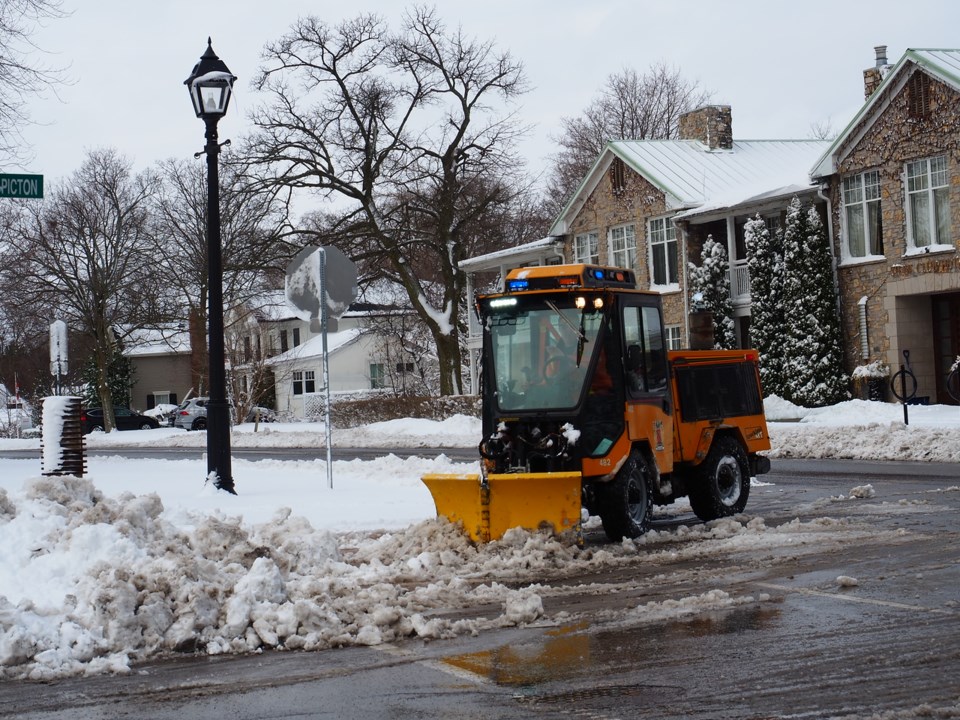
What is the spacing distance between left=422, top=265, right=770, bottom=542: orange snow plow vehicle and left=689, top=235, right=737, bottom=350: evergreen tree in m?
25.3

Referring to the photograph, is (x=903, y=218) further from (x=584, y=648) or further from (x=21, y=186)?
(x=584, y=648)

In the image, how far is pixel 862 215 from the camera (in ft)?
106

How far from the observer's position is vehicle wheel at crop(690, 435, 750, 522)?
482 inches

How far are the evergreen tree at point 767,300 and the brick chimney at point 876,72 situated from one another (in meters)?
5.55

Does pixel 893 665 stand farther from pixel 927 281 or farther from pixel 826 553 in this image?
pixel 927 281

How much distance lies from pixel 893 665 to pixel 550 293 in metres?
5.69

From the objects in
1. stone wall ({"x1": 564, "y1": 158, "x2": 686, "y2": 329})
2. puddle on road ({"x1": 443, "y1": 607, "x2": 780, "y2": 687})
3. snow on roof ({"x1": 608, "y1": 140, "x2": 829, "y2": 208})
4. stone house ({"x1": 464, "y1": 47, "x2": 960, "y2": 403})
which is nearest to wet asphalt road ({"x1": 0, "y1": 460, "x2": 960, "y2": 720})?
puddle on road ({"x1": 443, "y1": 607, "x2": 780, "y2": 687})

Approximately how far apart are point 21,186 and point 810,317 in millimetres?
24474

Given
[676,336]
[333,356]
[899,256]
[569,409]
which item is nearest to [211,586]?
[569,409]

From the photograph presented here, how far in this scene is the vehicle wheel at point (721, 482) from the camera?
40.2 ft

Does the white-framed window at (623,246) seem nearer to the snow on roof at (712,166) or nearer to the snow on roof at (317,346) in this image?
the snow on roof at (712,166)

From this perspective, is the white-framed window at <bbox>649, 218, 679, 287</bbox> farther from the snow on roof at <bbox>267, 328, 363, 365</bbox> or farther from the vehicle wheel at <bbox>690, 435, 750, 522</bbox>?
the snow on roof at <bbox>267, 328, 363, 365</bbox>

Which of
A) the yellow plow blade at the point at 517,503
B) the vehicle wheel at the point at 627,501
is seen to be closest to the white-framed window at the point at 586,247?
the vehicle wheel at the point at 627,501

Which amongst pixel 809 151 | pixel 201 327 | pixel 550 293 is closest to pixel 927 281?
pixel 809 151
